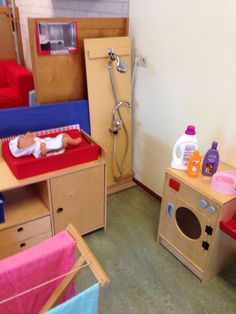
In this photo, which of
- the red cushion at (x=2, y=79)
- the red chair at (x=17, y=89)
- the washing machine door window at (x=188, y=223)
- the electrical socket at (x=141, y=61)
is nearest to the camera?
the washing machine door window at (x=188, y=223)

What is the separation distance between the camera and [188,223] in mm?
1889

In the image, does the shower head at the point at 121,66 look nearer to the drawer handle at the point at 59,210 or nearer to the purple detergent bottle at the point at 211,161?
the purple detergent bottle at the point at 211,161

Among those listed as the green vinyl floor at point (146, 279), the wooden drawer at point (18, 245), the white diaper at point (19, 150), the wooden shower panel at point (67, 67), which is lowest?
the green vinyl floor at point (146, 279)

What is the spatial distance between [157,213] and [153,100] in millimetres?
928

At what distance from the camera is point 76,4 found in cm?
276

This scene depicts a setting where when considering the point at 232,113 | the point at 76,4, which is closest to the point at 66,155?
the point at 232,113

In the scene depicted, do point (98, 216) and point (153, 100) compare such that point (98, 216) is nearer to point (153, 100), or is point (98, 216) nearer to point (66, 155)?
point (66, 155)

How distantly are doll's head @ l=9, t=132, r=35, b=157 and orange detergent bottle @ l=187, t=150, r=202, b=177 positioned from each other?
0.95 m

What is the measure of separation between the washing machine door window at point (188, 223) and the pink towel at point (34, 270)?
3.10ft

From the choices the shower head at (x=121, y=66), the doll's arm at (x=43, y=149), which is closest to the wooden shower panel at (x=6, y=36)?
the shower head at (x=121, y=66)

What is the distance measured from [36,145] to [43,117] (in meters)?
0.39

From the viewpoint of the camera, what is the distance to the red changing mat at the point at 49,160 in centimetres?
165

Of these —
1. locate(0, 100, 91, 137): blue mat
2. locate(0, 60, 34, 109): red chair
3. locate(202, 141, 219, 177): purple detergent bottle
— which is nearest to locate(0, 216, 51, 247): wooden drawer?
locate(0, 100, 91, 137): blue mat

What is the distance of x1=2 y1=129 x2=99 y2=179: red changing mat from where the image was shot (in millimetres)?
1652
